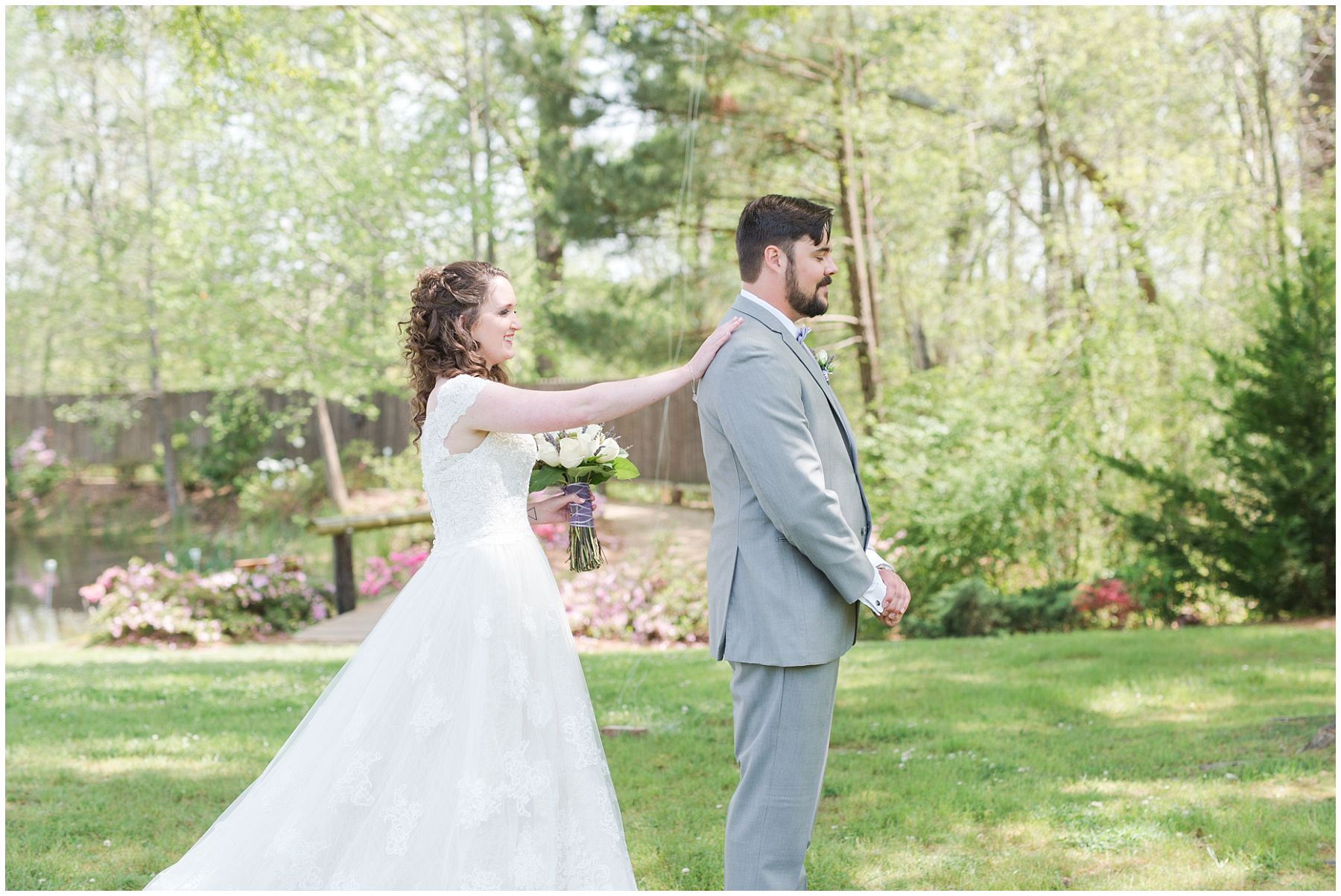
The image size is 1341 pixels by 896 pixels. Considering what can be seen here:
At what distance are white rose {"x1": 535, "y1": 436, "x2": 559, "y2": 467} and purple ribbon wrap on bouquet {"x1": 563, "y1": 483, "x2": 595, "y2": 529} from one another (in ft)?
0.48

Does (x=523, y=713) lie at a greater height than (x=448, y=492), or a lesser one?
lesser

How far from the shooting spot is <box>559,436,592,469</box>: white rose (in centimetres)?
361

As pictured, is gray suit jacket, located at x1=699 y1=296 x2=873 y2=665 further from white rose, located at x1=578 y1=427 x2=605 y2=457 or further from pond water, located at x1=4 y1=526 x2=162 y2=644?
pond water, located at x1=4 y1=526 x2=162 y2=644

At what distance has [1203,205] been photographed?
1354cm

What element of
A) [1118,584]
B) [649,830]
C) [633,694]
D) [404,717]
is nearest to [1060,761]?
[649,830]

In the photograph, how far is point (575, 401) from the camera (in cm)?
308

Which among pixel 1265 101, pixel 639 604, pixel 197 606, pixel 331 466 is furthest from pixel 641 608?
pixel 331 466

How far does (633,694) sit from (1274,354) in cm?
592

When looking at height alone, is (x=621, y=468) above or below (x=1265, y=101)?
below

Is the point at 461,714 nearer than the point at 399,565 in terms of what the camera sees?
Yes

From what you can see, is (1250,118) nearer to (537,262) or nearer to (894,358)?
(894,358)

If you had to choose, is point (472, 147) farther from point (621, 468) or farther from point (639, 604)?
point (621, 468)

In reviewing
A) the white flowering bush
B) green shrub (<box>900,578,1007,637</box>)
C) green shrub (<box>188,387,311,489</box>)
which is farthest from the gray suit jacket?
green shrub (<box>188,387,311,489</box>)

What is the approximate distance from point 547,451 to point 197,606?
27.6 ft
